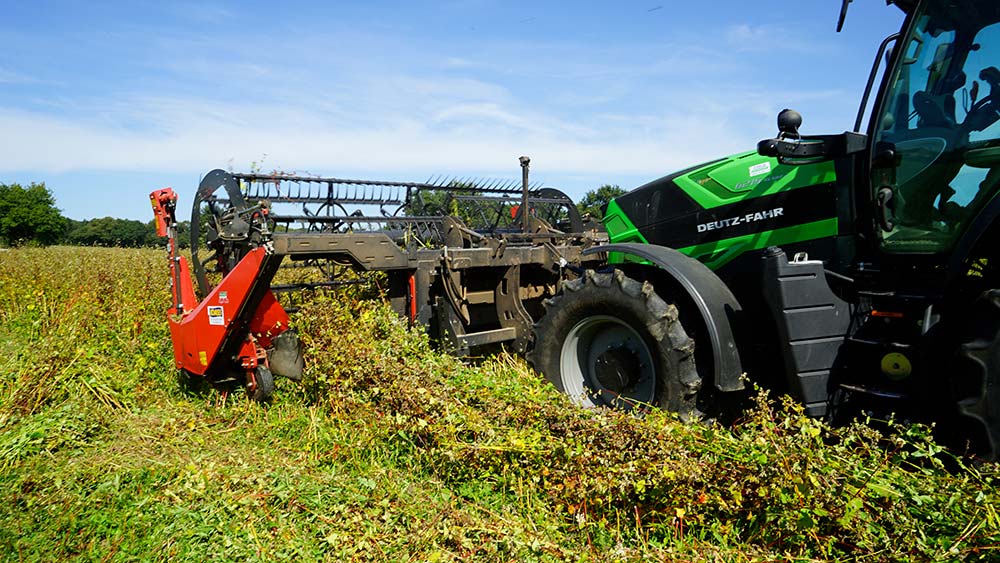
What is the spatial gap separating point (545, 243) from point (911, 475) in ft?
11.5

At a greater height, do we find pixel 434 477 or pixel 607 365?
pixel 607 365

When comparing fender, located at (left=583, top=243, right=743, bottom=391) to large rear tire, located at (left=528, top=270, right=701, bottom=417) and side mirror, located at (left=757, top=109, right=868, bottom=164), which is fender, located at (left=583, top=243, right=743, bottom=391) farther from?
side mirror, located at (left=757, top=109, right=868, bottom=164)

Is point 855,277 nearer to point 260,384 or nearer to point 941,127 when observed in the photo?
point 941,127

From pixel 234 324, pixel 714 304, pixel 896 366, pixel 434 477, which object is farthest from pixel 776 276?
pixel 234 324

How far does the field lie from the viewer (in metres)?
2.92

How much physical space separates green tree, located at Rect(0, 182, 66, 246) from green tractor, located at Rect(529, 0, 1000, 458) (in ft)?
229

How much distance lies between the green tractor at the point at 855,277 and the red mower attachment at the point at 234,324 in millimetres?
2136

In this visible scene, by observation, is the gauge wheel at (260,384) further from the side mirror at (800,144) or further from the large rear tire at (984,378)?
the large rear tire at (984,378)

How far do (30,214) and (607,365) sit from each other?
72.6m

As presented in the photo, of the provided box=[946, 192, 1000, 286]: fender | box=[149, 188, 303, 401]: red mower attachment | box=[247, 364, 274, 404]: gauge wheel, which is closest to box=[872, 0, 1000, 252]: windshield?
box=[946, 192, 1000, 286]: fender

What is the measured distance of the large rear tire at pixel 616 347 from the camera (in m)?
3.97

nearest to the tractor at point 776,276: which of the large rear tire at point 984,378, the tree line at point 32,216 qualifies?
the large rear tire at point 984,378

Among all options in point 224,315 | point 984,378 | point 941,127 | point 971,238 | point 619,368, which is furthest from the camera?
point 224,315

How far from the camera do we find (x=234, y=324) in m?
5.02
